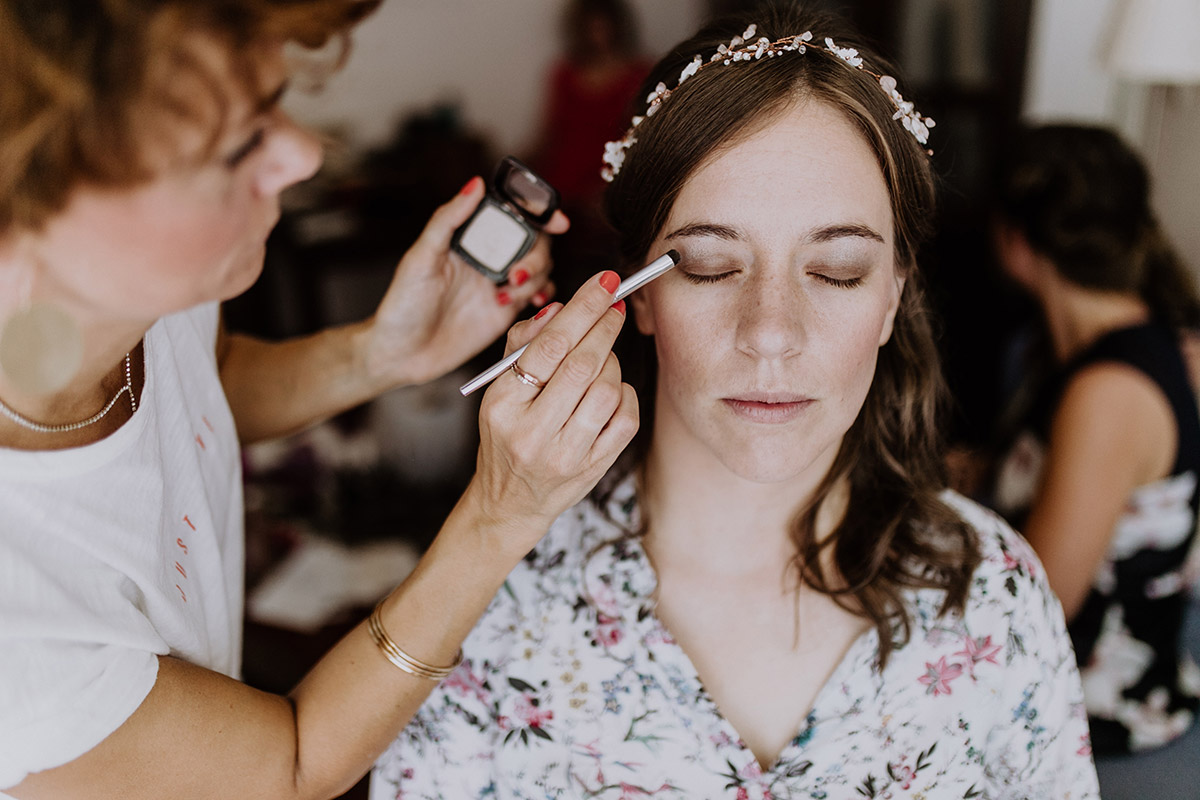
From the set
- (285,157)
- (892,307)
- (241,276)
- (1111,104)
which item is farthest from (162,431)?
(1111,104)

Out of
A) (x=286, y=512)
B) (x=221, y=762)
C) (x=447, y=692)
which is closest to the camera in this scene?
(x=221, y=762)

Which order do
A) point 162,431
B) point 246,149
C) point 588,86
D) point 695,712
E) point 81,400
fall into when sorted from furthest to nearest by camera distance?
point 588,86, point 695,712, point 162,431, point 81,400, point 246,149

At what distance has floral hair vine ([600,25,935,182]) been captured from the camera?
41.0 inches

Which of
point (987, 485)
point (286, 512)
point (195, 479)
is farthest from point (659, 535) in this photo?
point (286, 512)

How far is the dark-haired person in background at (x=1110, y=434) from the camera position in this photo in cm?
166

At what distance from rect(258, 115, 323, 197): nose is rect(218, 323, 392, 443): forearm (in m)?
0.53

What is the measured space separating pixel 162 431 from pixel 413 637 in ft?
1.18

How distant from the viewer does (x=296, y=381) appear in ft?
4.30

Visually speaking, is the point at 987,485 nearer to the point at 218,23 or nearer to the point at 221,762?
the point at 221,762

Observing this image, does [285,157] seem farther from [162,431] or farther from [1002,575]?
[1002,575]

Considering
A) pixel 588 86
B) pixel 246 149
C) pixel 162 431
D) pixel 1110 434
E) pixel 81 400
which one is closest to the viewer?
pixel 246 149

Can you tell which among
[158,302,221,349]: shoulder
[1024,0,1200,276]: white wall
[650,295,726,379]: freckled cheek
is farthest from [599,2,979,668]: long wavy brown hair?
[1024,0,1200,276]: white wall

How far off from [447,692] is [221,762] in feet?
1.09

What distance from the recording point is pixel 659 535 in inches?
47.4
